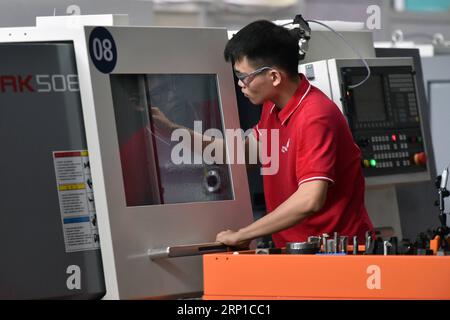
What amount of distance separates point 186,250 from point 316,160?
0.41 m

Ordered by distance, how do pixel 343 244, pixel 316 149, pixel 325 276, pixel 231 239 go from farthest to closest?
pixel 316 149 < pixel 231 239 < pixel 343 244 < pixel 325 276

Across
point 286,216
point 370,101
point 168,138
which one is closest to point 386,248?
point 286,216

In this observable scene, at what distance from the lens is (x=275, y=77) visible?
2316mm

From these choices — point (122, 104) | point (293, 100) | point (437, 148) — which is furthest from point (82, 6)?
point (437, 148)

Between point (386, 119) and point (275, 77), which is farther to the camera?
point (386, 119)

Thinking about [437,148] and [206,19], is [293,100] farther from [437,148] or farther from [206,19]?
[206,19]

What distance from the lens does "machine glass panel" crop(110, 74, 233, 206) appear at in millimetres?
2043

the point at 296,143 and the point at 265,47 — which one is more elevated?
the point at 265,47

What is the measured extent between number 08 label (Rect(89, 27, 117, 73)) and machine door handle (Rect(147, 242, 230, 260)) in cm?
42

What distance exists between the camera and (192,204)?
2.11 metres

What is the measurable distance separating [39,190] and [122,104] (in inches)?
11.9

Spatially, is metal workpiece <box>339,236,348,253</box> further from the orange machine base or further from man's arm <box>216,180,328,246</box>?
man's arm <box>216,180,328,246</box>

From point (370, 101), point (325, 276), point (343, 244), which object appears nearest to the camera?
point (325, 276)

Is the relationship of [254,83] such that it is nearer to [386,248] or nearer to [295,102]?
[295,102]
